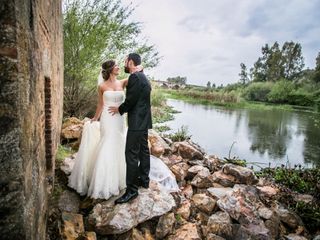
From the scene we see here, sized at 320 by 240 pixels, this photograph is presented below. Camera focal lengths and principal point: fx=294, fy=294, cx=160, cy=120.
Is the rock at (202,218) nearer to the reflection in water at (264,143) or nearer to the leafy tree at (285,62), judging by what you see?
the reflection in water at (264,143)

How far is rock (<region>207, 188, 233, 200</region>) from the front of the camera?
560 cm

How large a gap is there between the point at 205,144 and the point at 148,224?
9.81 metres

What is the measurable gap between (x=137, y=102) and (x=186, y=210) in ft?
6.80

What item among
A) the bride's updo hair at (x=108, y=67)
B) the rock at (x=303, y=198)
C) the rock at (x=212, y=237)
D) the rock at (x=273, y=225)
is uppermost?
the bride's updo hair at (x=108, y=67)

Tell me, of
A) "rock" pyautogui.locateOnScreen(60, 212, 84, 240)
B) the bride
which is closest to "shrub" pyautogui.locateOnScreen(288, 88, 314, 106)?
the bride

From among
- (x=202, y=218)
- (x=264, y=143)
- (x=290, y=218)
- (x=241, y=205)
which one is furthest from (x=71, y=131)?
(x=264, y=143)

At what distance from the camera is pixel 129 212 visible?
4227mm

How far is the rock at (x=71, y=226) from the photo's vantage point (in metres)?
3.82

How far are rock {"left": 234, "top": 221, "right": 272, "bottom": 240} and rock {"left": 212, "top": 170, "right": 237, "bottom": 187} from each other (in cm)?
132

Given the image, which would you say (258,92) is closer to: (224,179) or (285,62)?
(285,62)

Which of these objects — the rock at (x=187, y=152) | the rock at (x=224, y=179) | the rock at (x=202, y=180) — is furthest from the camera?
the rock at (x=187, y=152)

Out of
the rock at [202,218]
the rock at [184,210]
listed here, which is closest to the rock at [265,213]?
the rock at [202,218]

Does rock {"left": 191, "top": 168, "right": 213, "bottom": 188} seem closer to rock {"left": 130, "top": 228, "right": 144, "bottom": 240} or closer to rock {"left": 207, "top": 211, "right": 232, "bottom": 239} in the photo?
rock {"left": 207, "top": 211, "right": 232, "bottom": 239}

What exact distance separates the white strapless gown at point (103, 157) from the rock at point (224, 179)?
2446 mm
